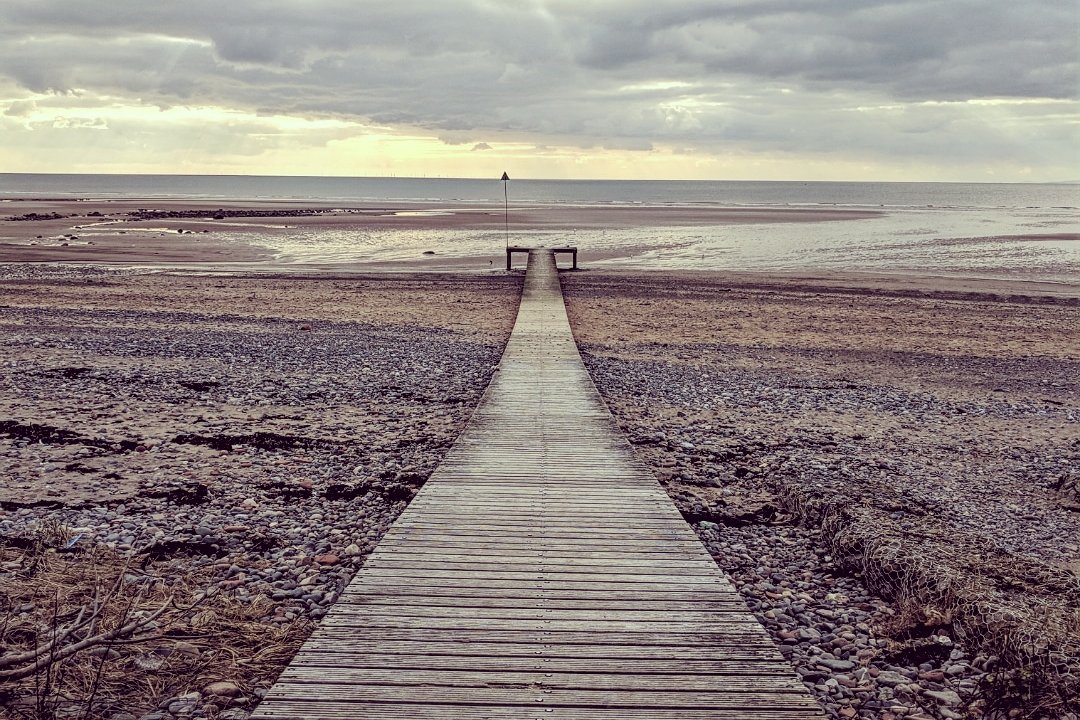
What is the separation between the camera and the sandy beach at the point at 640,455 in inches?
200

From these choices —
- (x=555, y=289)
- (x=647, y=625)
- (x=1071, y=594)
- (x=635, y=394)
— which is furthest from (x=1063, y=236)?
(x=647, y=625)

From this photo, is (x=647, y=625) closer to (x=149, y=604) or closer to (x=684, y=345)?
(x=149, y=604)

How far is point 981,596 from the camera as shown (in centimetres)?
574

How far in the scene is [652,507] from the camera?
21.6 ft

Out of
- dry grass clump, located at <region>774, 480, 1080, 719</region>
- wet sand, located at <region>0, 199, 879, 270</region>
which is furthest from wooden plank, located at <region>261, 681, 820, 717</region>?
wet sand, located at <region>0, 199, 879, 270</region>

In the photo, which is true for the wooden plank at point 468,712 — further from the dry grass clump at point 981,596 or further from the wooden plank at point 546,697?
the dry grass clump at point 981,596

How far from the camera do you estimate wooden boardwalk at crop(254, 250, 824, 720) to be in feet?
13.0

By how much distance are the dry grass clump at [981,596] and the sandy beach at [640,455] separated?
24 millimetres

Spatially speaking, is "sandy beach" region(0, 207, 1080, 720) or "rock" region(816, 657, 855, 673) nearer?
"rock" region(816, 657, 855, 673)

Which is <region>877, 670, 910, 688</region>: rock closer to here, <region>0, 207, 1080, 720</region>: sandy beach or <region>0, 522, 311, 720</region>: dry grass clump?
<region>0, 207, 1080, 720</region>: sandy beach

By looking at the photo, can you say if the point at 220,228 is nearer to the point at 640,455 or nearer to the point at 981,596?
the point at 640,455

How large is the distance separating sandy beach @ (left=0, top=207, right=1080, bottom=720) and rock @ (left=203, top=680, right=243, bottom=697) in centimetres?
3

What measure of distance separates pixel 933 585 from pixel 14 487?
27.0 ft

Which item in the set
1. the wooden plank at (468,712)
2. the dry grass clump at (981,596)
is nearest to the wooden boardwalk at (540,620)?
the wooden plank at (468,712)
